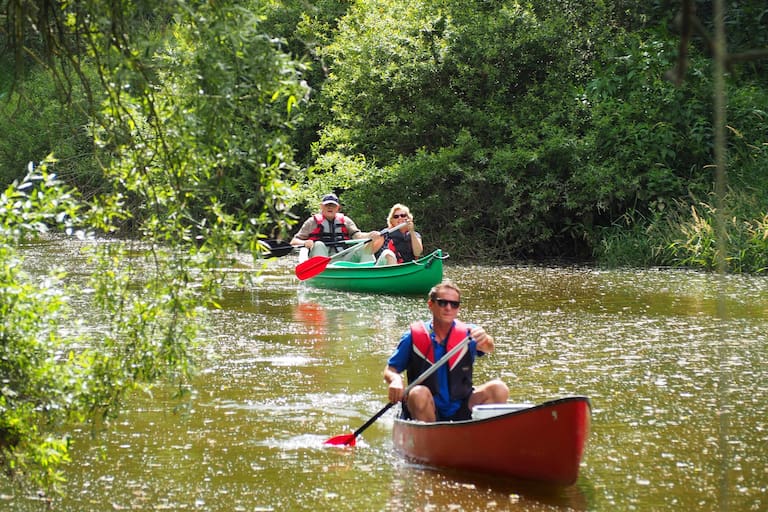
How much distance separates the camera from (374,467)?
6.35 m

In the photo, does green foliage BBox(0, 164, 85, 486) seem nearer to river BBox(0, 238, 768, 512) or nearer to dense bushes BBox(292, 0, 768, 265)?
river BBox(0, 238, 768, 512)

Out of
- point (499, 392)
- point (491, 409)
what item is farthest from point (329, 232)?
point (491, 409)

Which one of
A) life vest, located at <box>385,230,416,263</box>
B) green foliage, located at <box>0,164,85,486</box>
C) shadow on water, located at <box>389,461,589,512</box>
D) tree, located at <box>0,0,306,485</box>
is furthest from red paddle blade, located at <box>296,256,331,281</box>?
green foliage, located at <box>0,164,85,486</box>

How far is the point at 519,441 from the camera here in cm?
570

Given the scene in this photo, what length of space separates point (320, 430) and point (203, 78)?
3.29 metres

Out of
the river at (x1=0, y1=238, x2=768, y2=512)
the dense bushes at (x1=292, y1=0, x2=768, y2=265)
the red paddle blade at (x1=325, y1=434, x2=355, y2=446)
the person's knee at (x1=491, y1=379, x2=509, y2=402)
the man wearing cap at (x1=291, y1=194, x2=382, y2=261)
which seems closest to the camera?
the river at (x1=0, y1=238, x2=768, y2=512)

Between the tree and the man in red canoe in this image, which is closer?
the tree

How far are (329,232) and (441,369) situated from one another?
9.63 metres

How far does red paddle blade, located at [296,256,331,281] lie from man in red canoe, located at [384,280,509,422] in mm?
8647

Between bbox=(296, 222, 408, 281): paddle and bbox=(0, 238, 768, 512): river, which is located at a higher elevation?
bbox=(296, 222, 408, 281): paddle

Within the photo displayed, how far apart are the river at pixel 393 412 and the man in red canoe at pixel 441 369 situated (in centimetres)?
38

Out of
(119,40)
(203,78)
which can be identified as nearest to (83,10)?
(119,40)

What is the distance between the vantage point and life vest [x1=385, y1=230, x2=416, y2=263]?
14.8 meters

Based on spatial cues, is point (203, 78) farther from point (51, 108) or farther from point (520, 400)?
point (51, 108)
